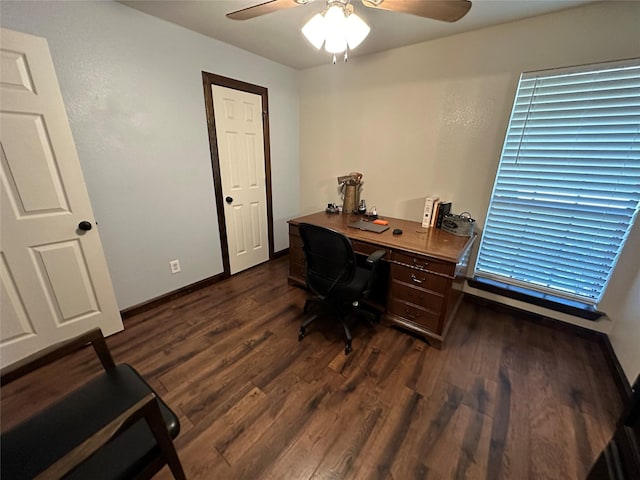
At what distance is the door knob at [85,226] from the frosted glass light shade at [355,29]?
6.62 ft

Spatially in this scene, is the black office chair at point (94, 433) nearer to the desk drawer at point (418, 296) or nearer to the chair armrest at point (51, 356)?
the chair armrest at point (51, 356)

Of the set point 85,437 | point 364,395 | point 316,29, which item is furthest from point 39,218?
point 364,395

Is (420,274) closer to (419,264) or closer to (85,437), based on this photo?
(419,264)

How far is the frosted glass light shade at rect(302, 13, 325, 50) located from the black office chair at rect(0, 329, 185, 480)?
173 cm

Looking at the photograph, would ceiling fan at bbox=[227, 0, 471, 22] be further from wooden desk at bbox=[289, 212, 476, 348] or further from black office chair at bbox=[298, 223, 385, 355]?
wooden desk at bbox=[289, 212, 476, 348]

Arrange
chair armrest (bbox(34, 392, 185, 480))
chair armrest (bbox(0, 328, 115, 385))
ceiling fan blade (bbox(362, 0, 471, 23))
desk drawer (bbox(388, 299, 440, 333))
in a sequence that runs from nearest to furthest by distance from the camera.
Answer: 1. chair armrest (bbox(34, 392, 185, 480))
2. chair armrest (bbox(0, 328, 115, 385))
3. ceiling fan blade (bbox(362, 0, 471, 23))
4. desk drawer (bbox(388, 299, 440, 333))

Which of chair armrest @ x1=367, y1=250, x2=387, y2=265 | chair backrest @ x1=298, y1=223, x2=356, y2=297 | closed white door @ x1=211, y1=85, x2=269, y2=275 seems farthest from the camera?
closed white door @ x1=211, y1=85, x2=269, y2=275

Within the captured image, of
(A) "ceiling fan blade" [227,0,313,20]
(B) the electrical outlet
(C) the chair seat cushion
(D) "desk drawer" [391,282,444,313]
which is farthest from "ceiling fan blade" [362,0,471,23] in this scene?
(B) the electrical outlet

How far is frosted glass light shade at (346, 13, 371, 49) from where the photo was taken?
127 centimetres

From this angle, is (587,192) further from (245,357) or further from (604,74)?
(245,357)

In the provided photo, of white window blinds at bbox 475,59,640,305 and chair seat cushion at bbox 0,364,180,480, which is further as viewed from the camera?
white window blinds at bbox 475,59,640,305

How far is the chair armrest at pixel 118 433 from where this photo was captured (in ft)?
1.97

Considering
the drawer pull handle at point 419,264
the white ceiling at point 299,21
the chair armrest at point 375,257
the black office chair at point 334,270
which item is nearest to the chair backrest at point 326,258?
the black office chair at point 334,270

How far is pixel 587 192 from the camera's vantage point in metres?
1.82
